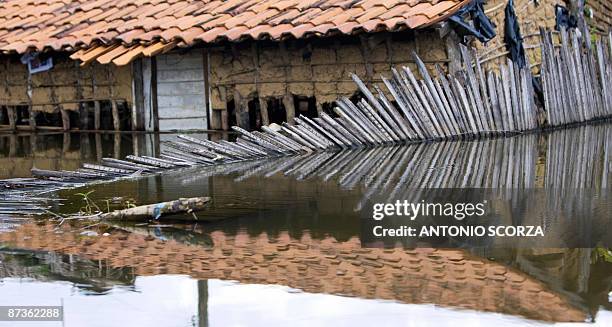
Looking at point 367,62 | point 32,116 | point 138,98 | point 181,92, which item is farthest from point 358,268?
point 32,116

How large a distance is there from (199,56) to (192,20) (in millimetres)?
872

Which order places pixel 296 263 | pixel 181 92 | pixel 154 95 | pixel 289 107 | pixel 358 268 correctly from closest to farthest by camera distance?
pixel 358 268
pixel 296 263
pixel 289 107
pixel 181 92
pixel 154 95

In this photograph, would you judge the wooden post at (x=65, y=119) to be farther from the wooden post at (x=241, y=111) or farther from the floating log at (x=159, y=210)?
the floating log at (x=159, y=210)

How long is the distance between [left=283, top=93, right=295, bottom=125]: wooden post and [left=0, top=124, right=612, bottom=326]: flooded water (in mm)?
4145

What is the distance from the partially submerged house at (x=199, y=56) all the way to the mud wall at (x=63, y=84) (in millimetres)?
18

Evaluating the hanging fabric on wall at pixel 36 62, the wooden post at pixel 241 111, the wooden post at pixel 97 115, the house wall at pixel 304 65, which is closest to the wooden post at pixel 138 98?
the wooden post at pixel 97 115

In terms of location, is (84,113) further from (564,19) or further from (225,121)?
(564,19)

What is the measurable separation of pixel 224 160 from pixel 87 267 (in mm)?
4753

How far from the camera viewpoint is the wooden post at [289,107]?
14.8 m

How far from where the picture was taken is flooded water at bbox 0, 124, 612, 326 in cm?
573

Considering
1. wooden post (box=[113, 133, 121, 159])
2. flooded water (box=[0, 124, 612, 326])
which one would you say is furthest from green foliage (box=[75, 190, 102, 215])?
wooden post (box=[113, 133, 121, 159])

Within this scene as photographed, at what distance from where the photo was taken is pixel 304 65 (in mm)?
14773

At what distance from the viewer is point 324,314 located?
5684 mm

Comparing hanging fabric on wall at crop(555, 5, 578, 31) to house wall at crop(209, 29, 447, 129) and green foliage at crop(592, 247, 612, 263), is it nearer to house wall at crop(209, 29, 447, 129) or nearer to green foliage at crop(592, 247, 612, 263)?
house wall at crop(209, 29, 447, 129)
